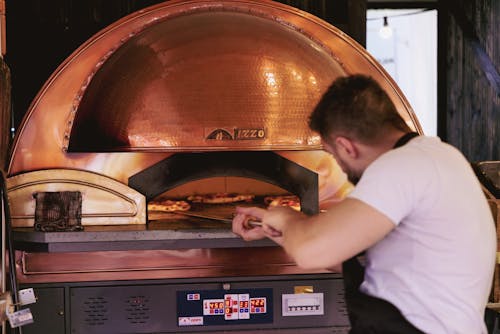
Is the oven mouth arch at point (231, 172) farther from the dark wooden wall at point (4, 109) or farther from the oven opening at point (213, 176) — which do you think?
the dark wooden wall at point (4, 109)

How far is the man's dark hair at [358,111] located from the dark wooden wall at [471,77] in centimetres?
A: 461

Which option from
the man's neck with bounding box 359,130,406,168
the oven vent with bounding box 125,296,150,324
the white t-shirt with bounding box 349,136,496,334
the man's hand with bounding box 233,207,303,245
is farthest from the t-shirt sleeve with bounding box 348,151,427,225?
the oven vent with bounding box 125,296,150,324

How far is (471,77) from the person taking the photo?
6.36 metres

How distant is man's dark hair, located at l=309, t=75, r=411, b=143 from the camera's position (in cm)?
154

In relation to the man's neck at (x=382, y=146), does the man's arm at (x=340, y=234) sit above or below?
below

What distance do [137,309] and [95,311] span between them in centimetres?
16

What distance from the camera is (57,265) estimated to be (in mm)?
2486

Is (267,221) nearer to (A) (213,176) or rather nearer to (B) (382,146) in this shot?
(B) (382,146)

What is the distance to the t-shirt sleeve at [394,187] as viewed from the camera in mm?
1405

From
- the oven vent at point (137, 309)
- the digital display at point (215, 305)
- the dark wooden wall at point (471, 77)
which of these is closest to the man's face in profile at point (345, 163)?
the digital display at point (215, 305)

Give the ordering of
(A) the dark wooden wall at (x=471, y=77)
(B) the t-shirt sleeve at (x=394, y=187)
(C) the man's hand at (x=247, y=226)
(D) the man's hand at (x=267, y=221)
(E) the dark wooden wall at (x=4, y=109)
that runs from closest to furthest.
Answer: (B) the t-shirt sleeve at (x=394, y=187) < (D) the man's hand at (x=267, y=221) < (C) the man's hand at (x=247, y=226) < (E) the dark wooden wall at (x=4, y=109) < (A) the dark wooden wall at (x=471, y=77)

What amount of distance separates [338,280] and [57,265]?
1138mm

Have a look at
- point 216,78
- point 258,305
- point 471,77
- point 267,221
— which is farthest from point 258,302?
point 471,77

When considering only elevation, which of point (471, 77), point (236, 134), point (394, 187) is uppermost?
point (471, 77)
